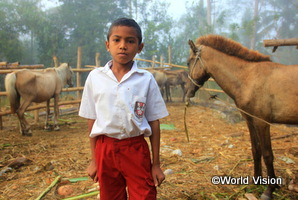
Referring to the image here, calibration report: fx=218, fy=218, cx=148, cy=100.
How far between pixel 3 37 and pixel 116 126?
692 inches

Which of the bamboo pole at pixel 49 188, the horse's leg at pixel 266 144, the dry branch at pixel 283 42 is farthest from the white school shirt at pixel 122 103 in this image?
the dry branch at pixel 283 42

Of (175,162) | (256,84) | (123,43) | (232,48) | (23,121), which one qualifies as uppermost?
(232,48)

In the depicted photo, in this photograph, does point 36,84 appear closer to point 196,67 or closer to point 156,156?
point 196,67

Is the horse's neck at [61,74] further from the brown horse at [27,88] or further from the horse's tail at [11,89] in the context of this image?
the horse's tail at [11,89]

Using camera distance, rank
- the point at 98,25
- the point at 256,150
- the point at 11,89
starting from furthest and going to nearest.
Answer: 1. the point at 98,25
2. the point at 11,89
3. the point at 256,150

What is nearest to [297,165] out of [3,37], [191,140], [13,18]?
[191,140]

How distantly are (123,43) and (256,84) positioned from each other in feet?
7.07

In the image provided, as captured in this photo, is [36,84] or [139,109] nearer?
[139,109]

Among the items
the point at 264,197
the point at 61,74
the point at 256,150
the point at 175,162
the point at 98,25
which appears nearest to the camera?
the point at 264,197

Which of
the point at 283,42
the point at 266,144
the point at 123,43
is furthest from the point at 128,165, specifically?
the point at 283,42

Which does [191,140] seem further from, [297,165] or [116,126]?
[116,126]

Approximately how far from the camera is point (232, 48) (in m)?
3.33

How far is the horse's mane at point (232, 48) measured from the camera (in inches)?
127

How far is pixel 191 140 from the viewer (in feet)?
18.2
